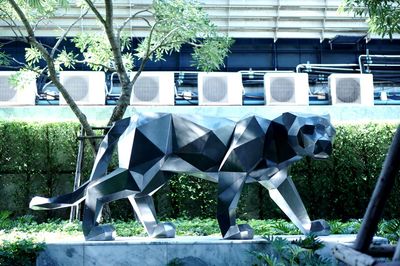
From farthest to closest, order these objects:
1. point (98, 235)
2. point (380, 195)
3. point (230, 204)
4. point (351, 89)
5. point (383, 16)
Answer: point (351, 89) → point (383, 16) → point (98, 235) → point (230, 204) → point (380, 195)

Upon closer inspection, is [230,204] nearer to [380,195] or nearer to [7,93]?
[380,195]

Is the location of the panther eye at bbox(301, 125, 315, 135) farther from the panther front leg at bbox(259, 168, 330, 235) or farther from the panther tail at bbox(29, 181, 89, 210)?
the panther tail at bbox(29, 181, 89, 210)

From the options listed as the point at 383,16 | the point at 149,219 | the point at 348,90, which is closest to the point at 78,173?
the point at 149,219

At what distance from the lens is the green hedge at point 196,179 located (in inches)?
347

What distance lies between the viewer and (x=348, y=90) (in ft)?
39.5

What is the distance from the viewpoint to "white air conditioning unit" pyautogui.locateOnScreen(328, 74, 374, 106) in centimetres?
1201

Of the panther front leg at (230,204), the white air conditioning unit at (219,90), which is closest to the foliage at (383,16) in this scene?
the panther front leg at (230,204)

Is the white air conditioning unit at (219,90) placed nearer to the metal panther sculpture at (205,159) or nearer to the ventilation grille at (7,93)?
the ventilation grille at (7,93)

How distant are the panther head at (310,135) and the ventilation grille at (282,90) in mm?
6490

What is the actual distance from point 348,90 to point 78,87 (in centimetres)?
582

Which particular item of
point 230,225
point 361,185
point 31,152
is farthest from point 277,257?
point 31,152

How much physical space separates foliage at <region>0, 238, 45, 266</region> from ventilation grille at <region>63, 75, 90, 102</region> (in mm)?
6549

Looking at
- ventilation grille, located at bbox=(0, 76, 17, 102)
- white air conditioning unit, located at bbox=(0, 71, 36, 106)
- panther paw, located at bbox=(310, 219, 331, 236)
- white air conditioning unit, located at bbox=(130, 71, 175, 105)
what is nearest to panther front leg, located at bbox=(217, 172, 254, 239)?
panther paw, located at bbox=(310, 219, 331, 236)

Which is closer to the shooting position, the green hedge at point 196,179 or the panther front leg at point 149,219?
the panther front leg at point 149,219
